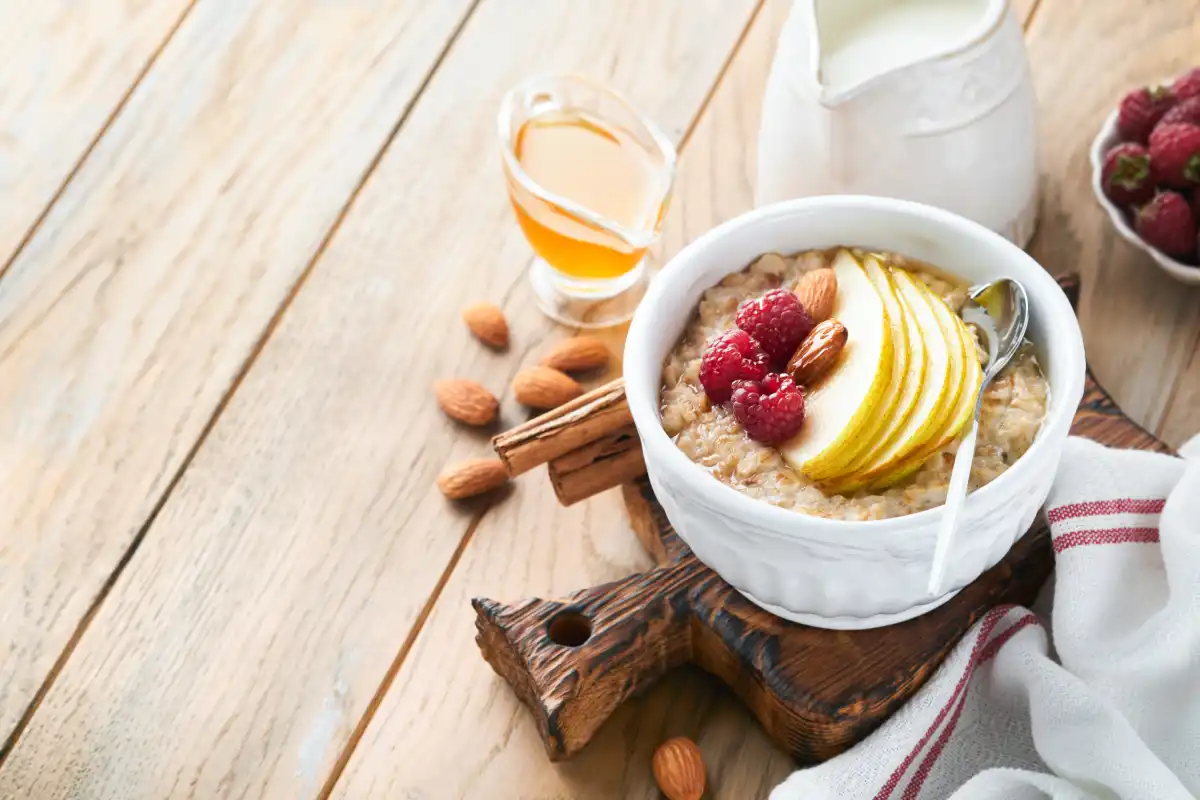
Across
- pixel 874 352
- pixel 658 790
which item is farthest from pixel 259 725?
pixel 874 352

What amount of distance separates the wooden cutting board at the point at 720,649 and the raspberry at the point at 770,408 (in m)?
0.17

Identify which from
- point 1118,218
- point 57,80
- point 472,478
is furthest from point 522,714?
point 57,80

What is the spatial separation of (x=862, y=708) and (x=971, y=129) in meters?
0.53

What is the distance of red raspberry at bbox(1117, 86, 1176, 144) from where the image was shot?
1342 mm

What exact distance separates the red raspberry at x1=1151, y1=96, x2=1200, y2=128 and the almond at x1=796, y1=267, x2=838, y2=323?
44cm

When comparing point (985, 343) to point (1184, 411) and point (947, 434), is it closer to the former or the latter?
point (947, 434)

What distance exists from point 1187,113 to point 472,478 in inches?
29.3

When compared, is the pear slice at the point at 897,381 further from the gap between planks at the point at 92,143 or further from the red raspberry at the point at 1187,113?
the gap between planks at the point at 92,143

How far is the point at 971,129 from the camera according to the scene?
4.07ft

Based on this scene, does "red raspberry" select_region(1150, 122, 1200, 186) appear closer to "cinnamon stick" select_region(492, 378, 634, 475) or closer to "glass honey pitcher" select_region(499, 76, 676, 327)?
"glass honey pitcher" select_region(499, 76, 676, 327)

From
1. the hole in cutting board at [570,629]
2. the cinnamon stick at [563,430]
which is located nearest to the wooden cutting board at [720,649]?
the hole in cutting board at [570,629]

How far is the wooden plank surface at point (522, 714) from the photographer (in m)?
1.11

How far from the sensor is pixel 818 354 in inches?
39.8

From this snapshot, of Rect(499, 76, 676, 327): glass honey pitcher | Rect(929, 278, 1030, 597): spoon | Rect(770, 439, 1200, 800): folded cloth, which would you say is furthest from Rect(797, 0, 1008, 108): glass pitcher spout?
Rect(770, 439, 1200, 800): folded cloth
